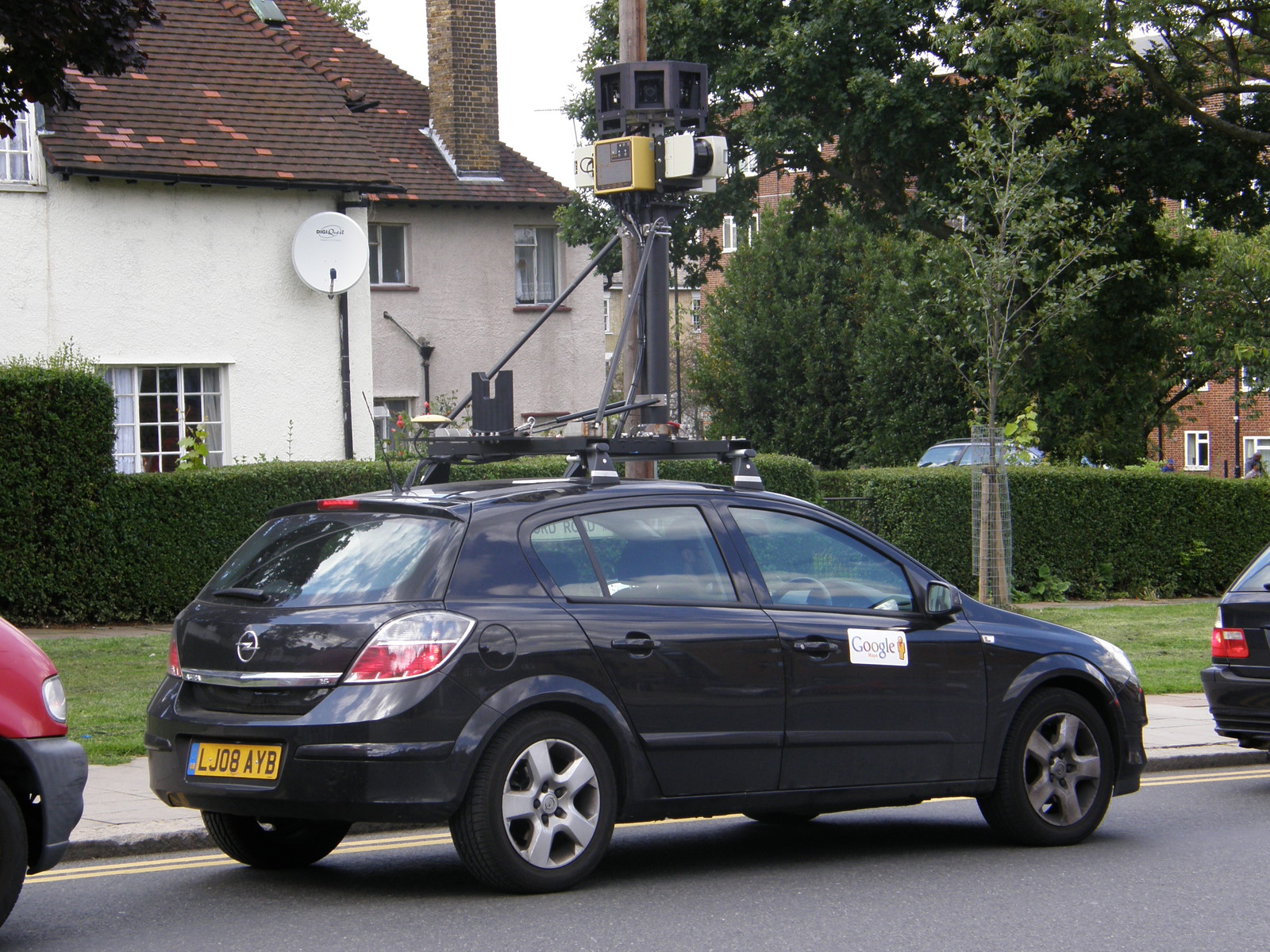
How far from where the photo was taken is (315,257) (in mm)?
21422

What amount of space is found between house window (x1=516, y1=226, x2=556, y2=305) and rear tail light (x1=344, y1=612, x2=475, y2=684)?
2682 cm

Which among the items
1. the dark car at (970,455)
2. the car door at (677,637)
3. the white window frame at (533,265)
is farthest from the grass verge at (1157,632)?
the white window frame at (533,265)

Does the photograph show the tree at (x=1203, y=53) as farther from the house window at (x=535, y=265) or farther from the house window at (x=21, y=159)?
the house window at (x=21, y=159)

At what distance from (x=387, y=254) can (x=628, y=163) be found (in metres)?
21.0

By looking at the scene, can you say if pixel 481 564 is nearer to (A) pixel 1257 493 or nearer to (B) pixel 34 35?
(B) pixel 34 35

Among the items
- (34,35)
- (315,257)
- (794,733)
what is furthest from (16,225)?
(794,733)

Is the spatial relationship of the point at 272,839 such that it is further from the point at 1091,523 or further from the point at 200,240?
the point at 1091,523

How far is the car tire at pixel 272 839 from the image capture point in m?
7.21

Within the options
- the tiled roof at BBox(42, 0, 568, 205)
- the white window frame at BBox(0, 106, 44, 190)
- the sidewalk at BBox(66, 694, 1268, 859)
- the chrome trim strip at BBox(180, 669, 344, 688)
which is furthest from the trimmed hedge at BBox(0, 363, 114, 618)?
the chrome trim strip at BBox(180, 669, 344, 688)

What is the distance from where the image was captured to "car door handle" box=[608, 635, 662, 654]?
6723 millimetres

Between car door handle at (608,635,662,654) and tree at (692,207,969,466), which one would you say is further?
tree at (692,207,969,466)

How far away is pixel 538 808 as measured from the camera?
645 centimetres

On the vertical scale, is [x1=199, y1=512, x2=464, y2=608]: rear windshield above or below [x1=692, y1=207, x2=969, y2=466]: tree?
below

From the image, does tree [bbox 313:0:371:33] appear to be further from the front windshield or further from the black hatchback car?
the black hatchback car
